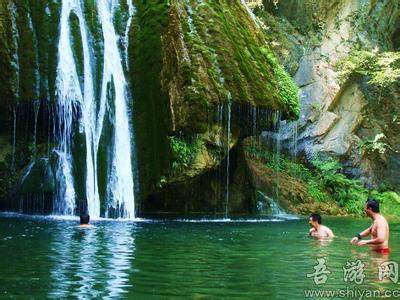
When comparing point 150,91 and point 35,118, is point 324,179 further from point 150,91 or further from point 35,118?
point 35,118

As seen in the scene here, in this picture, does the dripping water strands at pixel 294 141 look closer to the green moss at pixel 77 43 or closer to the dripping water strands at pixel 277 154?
the dripping water strands at pixel 277 154

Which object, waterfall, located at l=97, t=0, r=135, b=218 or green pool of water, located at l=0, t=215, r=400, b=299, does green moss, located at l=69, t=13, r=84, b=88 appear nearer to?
waterfall, located at l=97, t=0, r=135, b=218

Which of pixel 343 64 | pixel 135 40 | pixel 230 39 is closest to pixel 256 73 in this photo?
pixel 230 39

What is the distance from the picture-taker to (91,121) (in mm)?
15305

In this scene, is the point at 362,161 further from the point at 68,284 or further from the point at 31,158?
the point at 68,284

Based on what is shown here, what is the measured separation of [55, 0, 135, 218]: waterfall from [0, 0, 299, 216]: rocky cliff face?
14 cm

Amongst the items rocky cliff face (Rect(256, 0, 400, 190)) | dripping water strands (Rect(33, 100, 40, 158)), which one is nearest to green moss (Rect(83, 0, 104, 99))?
dripping water strands (Rect(33, 100, 40, 158))

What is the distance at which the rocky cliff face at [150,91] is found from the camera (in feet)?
49.3

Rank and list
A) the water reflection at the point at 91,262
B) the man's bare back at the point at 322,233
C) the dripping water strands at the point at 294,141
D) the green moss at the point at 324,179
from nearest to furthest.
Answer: the water reflection at the point at 91,262 → the man's bare back at the point at 322,233 → the green moss at the point at 324,179 → the dripping water strands at the point at 294,141

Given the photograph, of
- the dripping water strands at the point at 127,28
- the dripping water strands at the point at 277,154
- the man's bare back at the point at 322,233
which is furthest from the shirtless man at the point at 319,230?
the dripping water strands at the point at 127,28

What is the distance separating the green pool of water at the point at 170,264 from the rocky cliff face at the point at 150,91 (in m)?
4.99

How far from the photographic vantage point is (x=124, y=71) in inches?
643

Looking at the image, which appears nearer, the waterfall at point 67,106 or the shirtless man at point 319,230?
the shirtless man at point 319,230

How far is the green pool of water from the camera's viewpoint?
504 cm
